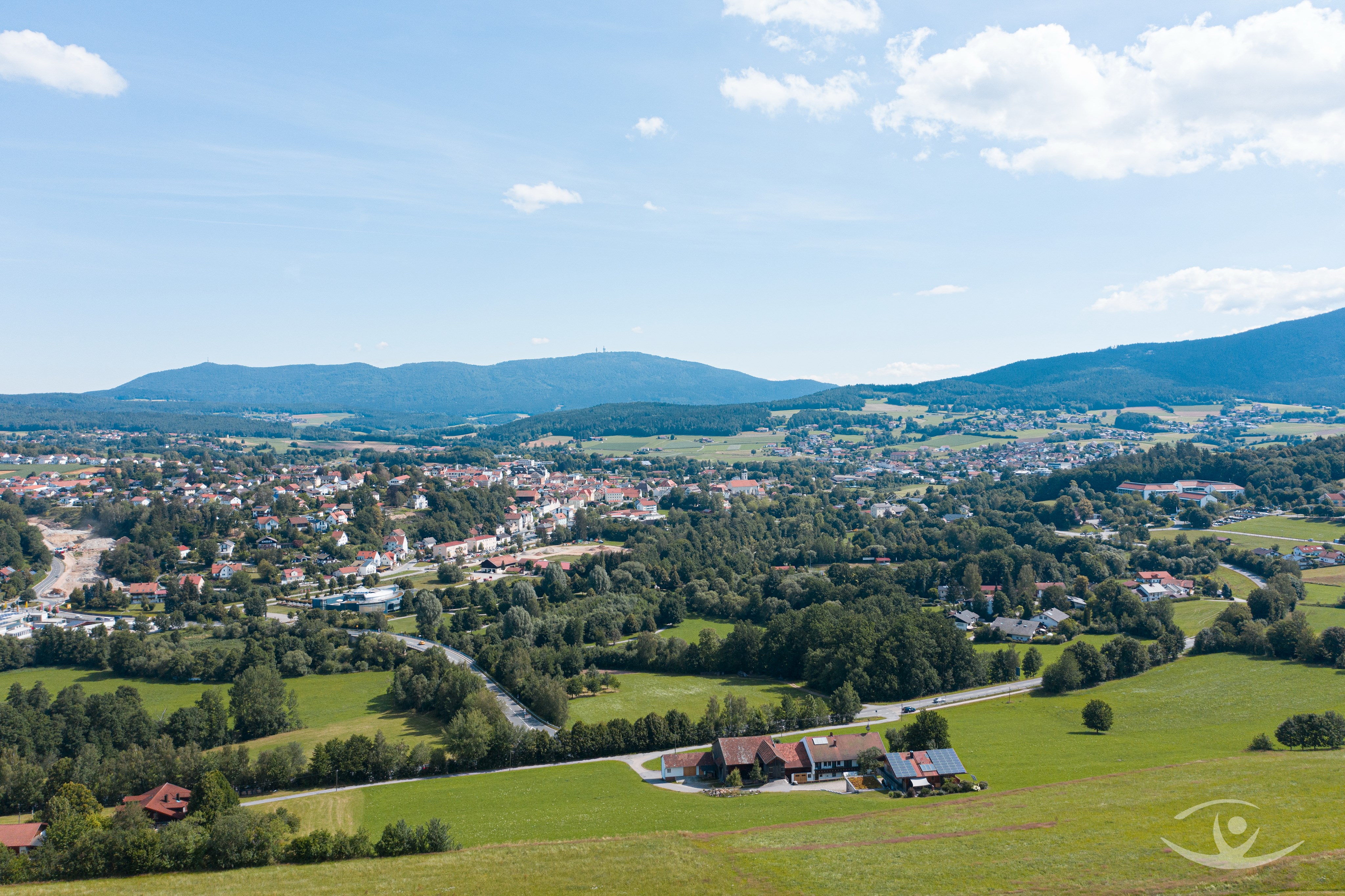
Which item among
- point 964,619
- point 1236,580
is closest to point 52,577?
point 964,619

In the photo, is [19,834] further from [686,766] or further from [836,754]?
[836,754]

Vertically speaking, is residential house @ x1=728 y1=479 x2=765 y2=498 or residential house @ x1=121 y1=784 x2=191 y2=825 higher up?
residential house @ x1=728 y1=479 x2=765 y2=498

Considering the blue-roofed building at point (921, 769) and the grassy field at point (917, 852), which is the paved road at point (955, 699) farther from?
the grassy field at point (917, 852)

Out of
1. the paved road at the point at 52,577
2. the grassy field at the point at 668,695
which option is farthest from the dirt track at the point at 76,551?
the grassy field at the point at 668,695

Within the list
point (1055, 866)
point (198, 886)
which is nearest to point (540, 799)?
point (198, 886)

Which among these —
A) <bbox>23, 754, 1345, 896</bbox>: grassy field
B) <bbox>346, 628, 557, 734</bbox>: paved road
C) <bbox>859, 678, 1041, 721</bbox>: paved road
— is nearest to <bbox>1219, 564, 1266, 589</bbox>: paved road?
<bbox>859, 678, 1041, 721</bbox>: paved road

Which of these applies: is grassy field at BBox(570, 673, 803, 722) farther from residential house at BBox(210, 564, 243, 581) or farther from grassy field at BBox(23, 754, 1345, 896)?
residential house at BBox(210, 564, 243, 581)
